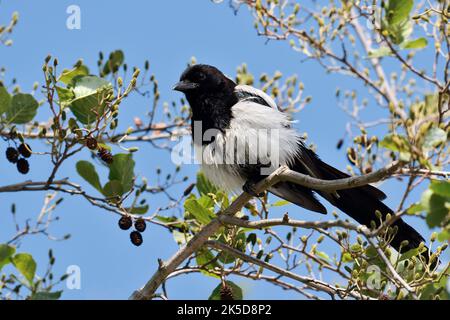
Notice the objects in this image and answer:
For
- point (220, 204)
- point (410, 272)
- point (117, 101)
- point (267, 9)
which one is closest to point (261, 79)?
point (267, 9)

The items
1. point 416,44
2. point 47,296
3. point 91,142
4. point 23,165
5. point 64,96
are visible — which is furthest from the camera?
point 23,165

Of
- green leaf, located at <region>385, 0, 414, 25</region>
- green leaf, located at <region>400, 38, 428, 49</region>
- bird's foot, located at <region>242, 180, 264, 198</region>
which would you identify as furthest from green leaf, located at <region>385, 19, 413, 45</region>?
bird's foot, located at <region>242, 180, 264, 198</region>

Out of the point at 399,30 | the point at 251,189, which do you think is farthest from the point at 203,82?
the point at 399,30

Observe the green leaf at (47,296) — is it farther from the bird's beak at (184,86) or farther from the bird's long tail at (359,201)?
the bird's beak at (184,86)

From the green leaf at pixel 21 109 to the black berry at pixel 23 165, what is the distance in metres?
0.24

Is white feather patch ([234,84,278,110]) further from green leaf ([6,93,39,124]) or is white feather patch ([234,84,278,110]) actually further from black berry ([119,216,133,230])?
green leaf ([6,93,39,124])

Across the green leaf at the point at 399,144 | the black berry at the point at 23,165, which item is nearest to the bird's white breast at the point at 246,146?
the black berry at the point at 23,165

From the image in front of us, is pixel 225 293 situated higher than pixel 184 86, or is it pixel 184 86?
pixel 184 86

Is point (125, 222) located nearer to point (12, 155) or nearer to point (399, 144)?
point (12, 155)

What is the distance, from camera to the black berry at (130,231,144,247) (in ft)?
14.2

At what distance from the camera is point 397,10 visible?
350 cm

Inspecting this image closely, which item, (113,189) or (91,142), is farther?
(113,189)

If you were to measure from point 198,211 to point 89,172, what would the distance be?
0.75m

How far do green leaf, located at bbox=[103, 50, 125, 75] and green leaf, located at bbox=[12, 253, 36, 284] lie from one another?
202cm
